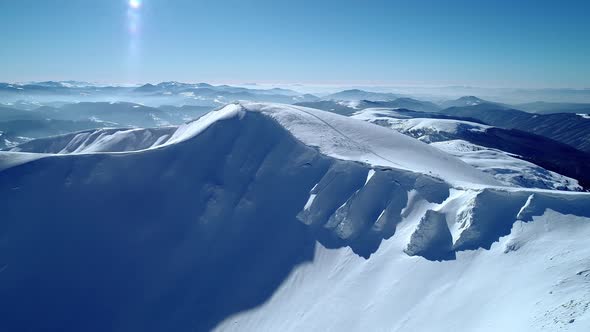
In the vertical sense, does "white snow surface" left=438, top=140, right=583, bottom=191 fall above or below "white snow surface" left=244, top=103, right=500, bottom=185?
below

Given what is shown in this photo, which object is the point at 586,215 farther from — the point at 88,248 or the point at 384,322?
the point at 88,248

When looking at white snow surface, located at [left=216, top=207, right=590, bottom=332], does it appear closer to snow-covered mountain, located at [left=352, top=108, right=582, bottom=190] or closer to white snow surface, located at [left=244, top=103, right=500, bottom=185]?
white snow surface, located at [left=244, top=103, right=500, bottom=185]

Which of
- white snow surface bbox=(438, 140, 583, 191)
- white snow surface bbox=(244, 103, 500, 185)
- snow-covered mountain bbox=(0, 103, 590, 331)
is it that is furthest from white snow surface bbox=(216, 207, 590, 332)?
white snow surface bbox=(438, 140, 583, 191)

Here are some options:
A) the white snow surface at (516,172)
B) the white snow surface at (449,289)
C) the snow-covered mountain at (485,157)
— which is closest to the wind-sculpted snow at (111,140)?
the white snow surface at (449,289)

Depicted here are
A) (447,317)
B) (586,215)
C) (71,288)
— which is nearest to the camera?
(447,317)

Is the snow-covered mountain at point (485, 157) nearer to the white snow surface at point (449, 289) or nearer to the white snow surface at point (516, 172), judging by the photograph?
the white snow surface at point (516, 172)

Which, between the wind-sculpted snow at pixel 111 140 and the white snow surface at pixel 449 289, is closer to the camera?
the white snow surface at pixel 449 289

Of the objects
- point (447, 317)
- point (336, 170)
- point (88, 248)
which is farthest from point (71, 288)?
point (447, 317)

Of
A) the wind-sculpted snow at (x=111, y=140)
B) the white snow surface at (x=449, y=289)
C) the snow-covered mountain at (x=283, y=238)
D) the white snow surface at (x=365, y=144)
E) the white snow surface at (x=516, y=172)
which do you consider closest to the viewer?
the white snow surface at (x=449, y=289)
